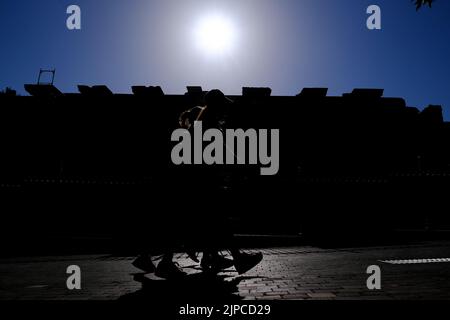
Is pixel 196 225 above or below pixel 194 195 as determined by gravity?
below

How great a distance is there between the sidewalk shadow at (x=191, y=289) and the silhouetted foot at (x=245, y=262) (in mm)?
145

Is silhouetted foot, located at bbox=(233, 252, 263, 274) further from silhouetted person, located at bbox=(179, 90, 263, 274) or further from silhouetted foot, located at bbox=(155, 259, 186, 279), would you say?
silhouetted foot, located at bbox=(155, 259, 186, 279)

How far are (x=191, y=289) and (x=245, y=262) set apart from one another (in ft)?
2.42

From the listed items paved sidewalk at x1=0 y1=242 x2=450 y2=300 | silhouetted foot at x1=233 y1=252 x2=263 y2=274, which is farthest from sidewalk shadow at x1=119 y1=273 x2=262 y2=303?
silhouetted foot at x1=233 y1=252 x2=263 y2=274

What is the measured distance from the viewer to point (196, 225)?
133 inches

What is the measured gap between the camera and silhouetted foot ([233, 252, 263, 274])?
332cm

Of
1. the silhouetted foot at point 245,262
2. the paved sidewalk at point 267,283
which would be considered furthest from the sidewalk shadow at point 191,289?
the silhouetted foot at point 245,262

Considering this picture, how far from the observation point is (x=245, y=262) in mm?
3359

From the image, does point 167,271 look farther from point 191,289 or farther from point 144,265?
point 191,289
